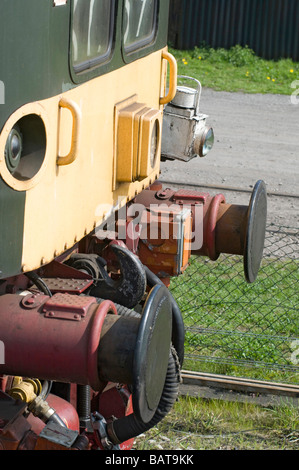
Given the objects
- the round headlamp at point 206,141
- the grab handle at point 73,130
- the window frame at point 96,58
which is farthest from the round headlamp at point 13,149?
the round headlamp at point 206,141

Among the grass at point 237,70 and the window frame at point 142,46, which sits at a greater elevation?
the window frame at point 142,46

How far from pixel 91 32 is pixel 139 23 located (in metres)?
0.92

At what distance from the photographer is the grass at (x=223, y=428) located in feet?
14.2

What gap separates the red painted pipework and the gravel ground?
5.22 metres

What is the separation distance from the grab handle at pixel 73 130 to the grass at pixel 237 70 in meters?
11.9

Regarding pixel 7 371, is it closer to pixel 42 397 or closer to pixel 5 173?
pixel 42 397

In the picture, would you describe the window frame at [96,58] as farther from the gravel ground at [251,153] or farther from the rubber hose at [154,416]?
the gravel ground at [251,153]

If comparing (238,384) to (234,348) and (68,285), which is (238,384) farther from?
(68,285)

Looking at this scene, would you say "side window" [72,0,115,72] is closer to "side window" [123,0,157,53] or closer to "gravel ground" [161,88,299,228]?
"side window" [123,0,157,53]

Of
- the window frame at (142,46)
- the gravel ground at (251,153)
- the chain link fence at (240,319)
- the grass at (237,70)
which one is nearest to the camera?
the window frame at (142,46)

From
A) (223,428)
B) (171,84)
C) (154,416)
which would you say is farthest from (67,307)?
(171,84)

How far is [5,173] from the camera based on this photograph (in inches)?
107

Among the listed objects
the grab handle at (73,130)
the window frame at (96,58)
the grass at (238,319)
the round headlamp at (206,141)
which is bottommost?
the grass at (238,319)

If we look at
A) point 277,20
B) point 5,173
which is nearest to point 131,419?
point 5,173
